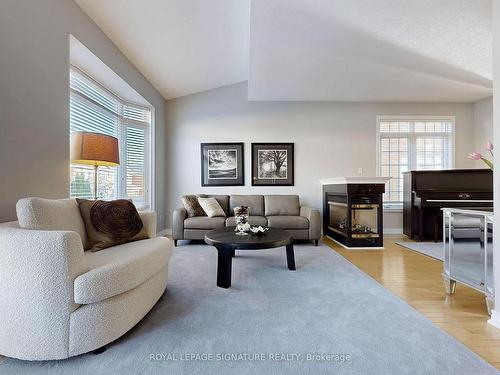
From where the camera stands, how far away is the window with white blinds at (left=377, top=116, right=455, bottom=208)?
4844 mm

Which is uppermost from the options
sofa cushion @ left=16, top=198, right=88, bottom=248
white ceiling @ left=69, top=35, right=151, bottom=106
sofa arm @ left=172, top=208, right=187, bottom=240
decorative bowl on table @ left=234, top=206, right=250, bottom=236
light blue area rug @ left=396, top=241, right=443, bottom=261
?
white ceiling @ left=69, top=35, right=151, bottom=106

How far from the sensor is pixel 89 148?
2.13 m

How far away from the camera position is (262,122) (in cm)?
478

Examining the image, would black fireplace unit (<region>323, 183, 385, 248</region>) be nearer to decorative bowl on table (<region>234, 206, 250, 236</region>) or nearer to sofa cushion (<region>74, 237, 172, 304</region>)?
decorative bowl on table (<region>234, 206, 250, 236</region>)

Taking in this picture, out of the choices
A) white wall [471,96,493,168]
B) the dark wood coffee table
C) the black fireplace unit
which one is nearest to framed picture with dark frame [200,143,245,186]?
the black fireplace unit

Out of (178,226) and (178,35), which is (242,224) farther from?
(178,35)

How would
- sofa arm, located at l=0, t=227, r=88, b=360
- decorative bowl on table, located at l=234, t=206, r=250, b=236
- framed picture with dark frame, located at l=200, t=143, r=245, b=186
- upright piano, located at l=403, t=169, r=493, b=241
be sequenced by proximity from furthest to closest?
framed picture with dark frame, located at l=200, t=143, r=245, b=186, upright piano, located at l=403, t=169, r=493, b=241, decorative bowl on table, located at l=234, t=206, r=250, b=236, sofa arm, located at l=0, t=227, r=88, b=360

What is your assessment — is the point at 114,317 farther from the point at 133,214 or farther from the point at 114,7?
the point at 114,7

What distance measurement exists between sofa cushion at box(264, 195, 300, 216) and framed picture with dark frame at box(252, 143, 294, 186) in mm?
394

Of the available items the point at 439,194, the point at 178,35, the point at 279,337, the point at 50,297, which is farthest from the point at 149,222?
the point at 439,194

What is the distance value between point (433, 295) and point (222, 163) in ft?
11.9

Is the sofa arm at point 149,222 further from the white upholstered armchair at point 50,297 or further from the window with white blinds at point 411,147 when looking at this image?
the window with white blinds at point 411,147

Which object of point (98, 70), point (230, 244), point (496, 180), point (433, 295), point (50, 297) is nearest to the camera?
point (50, 297)


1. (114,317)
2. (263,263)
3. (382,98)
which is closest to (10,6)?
(114,317)
